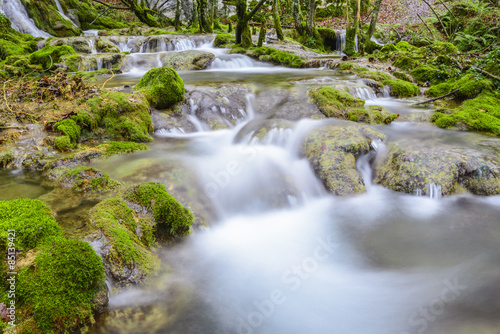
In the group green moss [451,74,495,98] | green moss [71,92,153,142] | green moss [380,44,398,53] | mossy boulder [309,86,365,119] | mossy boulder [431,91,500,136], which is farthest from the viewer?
green moss [380,44,398,53]

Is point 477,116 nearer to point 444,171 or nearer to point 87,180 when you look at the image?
point 444,171

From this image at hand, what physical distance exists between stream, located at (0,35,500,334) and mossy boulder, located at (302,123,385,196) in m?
0.16

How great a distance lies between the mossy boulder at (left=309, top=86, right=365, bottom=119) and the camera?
6.97 metres

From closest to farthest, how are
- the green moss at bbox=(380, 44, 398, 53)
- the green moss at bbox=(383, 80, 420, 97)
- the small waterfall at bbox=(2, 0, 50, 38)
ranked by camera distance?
the green moss at bbox=(383, 80, 420, 97)
the green moss at bbox=(380, 44, 398, 53)
the small waterfall at bbox=(2, 0, 50, 38)

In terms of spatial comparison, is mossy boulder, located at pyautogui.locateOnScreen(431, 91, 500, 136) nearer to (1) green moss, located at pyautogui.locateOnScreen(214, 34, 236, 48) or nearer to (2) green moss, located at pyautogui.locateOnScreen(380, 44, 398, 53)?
(2) green moss, located at pyautogui.locateOnScreen(380, 44, 398, 53)

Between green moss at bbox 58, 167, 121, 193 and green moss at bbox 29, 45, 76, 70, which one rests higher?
green moss at bbox 29, 45, 76, 70

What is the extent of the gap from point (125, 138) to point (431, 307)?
5.54 m

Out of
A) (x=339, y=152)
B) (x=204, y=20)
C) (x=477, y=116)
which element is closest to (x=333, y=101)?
(x=339, y=152)

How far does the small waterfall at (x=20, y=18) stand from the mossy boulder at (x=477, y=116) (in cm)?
2111

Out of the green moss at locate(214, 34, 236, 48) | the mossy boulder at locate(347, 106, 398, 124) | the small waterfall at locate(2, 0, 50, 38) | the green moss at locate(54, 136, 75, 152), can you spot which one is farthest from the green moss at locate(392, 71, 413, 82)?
the small waterfall at locate(2, 0, 50, 38)

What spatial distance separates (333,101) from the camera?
7227 millimetres

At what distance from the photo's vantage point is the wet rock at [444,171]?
14.5 ft

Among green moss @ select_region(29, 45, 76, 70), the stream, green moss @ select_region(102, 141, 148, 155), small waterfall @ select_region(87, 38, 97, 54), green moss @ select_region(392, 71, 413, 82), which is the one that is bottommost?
the stream

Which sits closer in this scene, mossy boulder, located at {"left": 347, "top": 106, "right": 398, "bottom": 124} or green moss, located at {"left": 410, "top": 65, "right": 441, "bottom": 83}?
mossy boulder, located at {"left": 347, "top": 106, "right": 398, "bottom": 124}
